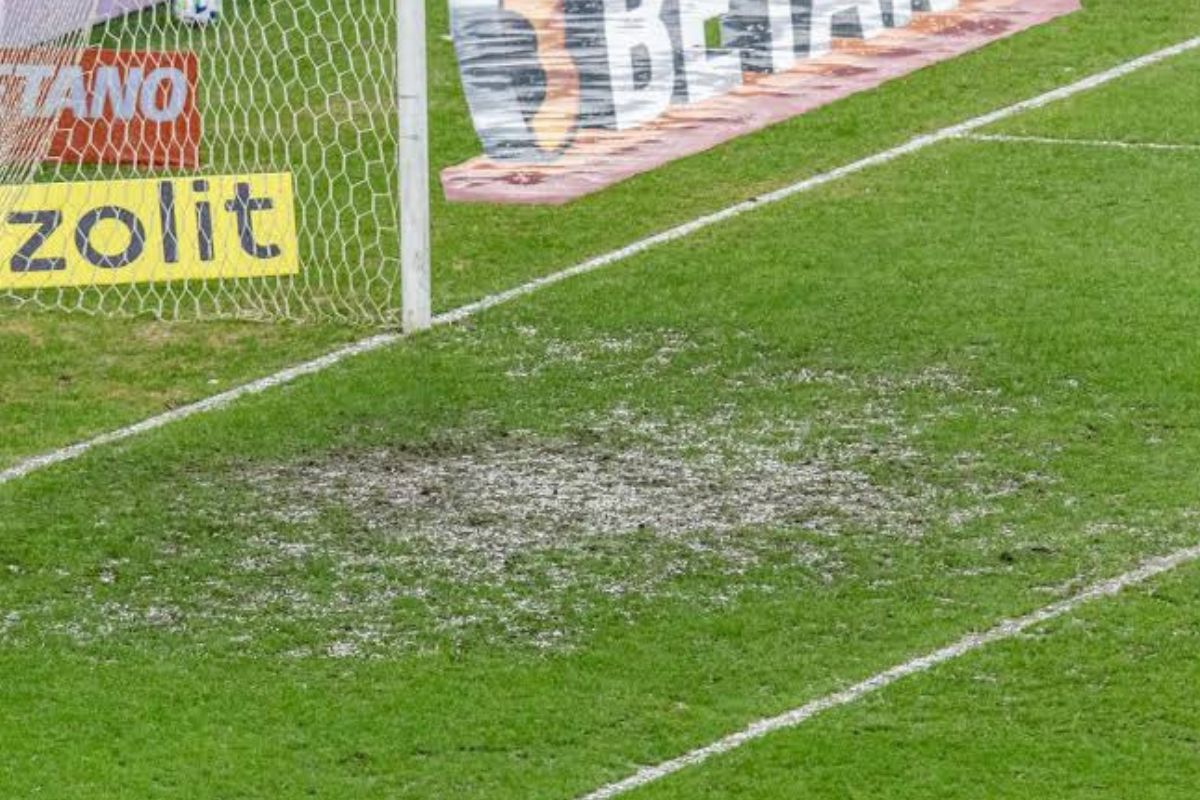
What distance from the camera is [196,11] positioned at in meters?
13.8

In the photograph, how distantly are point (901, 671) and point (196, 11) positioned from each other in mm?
7566

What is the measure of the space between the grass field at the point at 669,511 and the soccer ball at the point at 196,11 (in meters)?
2.46

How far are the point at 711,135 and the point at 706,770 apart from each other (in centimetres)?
680

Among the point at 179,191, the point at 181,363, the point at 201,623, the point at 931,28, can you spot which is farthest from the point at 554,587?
the point at 931,28

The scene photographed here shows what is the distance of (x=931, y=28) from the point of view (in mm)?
14844

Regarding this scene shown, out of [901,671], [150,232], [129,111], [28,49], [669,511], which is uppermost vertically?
[28,49]

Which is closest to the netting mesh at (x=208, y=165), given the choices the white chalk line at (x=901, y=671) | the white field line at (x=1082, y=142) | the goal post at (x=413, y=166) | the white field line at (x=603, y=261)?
the goal post at (x=413, y=166)

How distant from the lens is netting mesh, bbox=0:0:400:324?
11133 mm

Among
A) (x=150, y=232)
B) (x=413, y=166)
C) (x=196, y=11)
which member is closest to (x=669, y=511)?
(x=413, y=166)

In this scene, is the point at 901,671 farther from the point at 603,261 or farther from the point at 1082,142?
the point at 1082,142

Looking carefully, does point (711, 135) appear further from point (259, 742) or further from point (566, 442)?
point (259, 742)

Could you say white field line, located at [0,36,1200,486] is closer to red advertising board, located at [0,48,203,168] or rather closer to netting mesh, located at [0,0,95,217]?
netting mesh, located at [0,0,95,217]

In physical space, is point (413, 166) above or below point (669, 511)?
above

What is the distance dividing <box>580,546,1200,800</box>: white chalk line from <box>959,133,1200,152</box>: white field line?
15.6 ft
